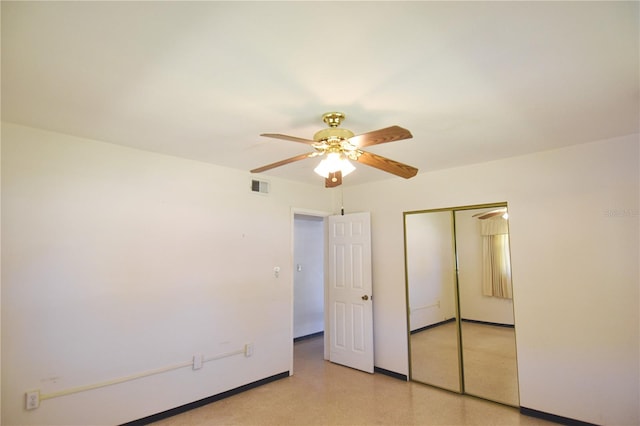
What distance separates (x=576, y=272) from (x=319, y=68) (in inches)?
113

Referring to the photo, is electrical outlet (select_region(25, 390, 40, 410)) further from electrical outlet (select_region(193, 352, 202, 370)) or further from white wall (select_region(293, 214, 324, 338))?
white wall (select_region(293, 214, 324, 338))

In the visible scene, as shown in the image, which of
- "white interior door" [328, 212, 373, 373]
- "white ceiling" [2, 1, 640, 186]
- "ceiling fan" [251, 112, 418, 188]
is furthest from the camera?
"white interior door" [328, 212, 373, 373]

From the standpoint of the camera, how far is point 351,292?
4.37m

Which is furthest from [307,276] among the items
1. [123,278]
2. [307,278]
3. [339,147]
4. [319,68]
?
[319,68]

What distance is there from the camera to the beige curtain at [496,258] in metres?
3.32

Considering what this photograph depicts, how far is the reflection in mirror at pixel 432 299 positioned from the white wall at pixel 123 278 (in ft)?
5.46

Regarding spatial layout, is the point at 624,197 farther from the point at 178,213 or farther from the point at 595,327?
the point at 178,213

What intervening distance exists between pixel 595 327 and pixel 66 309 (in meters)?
4.37

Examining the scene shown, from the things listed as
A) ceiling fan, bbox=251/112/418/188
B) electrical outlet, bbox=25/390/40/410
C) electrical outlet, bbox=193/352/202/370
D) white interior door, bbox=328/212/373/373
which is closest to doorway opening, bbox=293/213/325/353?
white interior door, bbox=328/212/373/373

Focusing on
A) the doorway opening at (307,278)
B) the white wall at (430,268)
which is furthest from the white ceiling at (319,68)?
the doorway opening at (307,278)

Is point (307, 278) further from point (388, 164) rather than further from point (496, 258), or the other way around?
point (388, 164)

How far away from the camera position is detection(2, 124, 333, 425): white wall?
2.40m

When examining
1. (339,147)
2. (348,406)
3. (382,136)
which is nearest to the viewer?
(382,136)

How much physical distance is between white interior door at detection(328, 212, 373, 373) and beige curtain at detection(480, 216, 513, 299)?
53.8 inches
